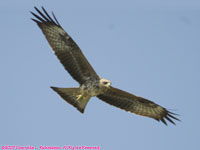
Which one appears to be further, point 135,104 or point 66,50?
point 135,104

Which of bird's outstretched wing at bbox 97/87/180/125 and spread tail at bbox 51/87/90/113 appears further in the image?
bird's outstretched wing at bbox 97/87/180/125

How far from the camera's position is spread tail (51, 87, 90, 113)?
10.3 m

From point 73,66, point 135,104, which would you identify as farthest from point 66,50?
point 135,104

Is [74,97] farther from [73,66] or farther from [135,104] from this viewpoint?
[135,104]

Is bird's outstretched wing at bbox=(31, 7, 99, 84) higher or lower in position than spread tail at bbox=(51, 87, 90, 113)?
higher

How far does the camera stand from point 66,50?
10.2m

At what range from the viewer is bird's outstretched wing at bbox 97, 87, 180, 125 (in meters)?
11.0

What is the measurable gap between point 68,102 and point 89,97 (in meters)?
0.51

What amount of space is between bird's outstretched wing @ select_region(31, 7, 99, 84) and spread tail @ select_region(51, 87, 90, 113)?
295 millimetres

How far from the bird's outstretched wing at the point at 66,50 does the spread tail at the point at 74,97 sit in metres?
0.30

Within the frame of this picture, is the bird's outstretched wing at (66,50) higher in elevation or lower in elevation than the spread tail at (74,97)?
higher

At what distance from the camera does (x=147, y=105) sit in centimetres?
1127

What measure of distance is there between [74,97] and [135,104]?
1684 millimetres

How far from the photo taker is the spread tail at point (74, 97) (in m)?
10.3
